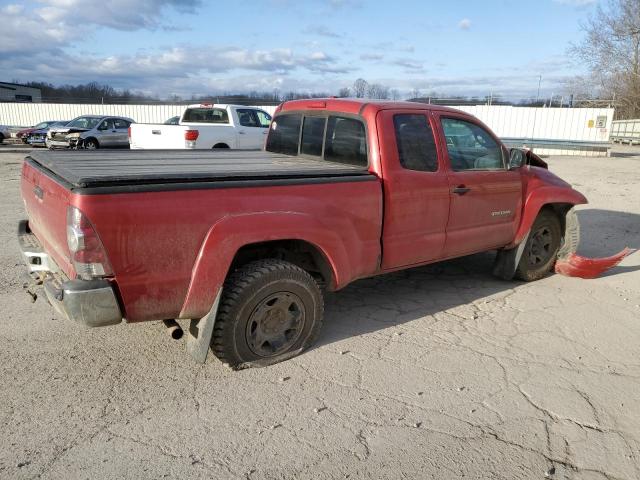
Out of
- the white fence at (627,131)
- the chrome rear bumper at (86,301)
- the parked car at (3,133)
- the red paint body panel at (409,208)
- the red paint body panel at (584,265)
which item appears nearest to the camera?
the chrome rear bumper at (86,301)

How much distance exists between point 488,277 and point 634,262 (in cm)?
221

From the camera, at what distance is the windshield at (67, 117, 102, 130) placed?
21.5 metres

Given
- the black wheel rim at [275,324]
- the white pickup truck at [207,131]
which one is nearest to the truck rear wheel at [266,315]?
the black wheel rim at [275,324]

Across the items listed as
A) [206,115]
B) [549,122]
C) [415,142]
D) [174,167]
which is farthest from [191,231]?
[549,122]

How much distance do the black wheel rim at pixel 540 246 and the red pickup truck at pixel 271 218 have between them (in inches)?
12.0

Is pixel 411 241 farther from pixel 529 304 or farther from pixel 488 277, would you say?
pixel 488 277

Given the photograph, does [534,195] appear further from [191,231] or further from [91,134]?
[91,134]

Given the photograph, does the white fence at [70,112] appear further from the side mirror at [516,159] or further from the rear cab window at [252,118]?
the side mirror at [516,159]

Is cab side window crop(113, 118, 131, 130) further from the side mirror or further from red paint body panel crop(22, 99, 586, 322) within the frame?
the side mirror

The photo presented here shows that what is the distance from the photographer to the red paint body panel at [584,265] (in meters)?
5.80

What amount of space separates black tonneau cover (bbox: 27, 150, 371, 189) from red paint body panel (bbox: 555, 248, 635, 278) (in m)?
3.14

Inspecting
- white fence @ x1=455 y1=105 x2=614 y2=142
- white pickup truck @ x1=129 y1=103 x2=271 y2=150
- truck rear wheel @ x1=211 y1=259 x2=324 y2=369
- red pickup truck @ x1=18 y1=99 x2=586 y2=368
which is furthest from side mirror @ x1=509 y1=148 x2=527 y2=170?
white fence @ x1=455 y1=105 x2=614 y2=142

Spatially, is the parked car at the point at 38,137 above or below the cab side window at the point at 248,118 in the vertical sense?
below

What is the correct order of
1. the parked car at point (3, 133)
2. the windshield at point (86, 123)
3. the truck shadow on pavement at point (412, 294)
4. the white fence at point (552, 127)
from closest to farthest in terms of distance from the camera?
the truck shadow on pavement at point (412, 294) → the windshield at point (86, 123) → the white fence at point (552, 127) → the parked car at point (3, 133)
